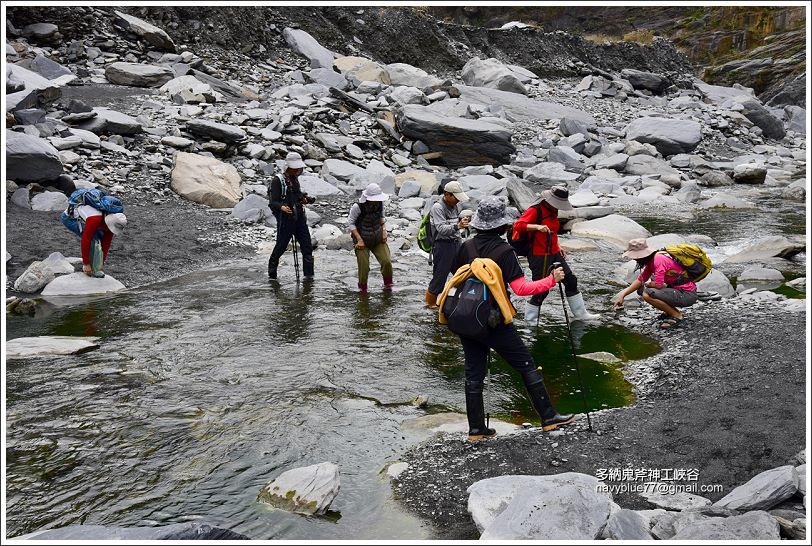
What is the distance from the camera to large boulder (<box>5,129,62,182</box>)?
14.9 metres

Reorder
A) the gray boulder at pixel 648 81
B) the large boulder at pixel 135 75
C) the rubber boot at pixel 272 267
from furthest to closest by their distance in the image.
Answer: the gray boulder at pixel 648 81 → the large boulder at pixel 135 75 → the rubber boot at pixel 272 267

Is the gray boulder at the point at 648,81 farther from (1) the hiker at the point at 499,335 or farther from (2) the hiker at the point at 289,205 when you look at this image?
(1) the hiker at the point at 499,335

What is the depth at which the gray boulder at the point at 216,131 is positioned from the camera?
19562 millimetres

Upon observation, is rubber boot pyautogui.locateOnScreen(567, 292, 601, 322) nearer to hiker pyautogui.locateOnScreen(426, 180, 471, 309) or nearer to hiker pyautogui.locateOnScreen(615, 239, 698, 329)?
hiker pyautogui.locateOnScreen(615, 239, 698, 329)

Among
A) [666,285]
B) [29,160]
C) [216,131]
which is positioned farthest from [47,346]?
[216,131]

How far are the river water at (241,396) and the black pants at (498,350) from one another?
3.21 ft

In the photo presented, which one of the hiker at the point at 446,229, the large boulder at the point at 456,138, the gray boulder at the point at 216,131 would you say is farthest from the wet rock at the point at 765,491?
the large boulder at the point at 456,138

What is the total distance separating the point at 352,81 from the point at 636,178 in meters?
12.0

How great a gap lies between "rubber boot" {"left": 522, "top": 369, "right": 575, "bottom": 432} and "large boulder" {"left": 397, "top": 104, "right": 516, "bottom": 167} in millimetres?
18494

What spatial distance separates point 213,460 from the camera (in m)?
6.01

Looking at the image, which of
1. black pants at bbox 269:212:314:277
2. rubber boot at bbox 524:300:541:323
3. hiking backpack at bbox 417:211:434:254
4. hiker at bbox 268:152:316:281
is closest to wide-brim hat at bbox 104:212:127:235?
hiker at bbox 268:152:316:281

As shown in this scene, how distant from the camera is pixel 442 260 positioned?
32.8 feet

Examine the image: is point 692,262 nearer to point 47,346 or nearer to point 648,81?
point 47,346

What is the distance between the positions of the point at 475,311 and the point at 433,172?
17472mm
